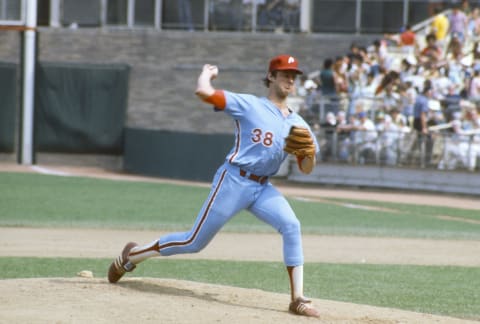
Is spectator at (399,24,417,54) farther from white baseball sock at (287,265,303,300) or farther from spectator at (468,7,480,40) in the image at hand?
white baseball sock at (287,265,303,300)

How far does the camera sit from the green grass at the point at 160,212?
15.2 m

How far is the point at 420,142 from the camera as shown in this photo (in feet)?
70.7

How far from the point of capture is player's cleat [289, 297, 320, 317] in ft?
25.1

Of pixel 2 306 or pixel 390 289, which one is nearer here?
pixel 2 306

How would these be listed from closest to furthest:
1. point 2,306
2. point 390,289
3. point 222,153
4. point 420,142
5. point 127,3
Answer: point 2,306 → point 390,289 → point 420,142 → point 222,153 → point 127,3

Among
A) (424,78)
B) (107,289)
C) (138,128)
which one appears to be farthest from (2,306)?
(138,128)

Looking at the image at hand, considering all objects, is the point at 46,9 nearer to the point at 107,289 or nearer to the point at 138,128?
the point at 138,128

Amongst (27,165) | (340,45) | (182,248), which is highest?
(340,45)

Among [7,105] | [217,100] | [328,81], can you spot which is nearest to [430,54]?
[328,81]

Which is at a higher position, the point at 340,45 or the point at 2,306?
the point at 340,45

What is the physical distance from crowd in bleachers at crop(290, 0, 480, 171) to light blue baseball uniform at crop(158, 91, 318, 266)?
13.4m

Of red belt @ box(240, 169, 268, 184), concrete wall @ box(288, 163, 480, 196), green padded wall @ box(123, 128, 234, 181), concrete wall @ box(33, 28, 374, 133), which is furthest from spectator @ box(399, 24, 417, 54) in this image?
red belt @ box(240, 169, 268, 184)

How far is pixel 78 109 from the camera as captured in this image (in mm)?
28062

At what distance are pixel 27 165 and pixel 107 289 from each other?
19695 mm
